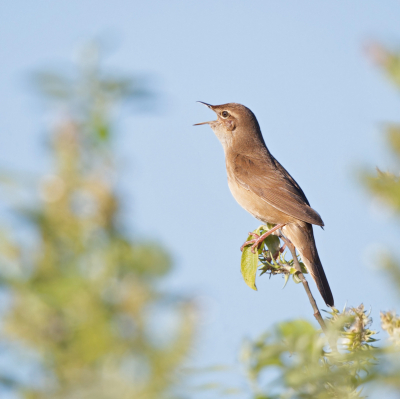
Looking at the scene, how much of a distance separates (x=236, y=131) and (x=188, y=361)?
6200 millimetres

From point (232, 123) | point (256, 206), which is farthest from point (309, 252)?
point (232, 123)

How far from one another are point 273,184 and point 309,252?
118 cm

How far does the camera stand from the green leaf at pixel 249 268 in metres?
3.16

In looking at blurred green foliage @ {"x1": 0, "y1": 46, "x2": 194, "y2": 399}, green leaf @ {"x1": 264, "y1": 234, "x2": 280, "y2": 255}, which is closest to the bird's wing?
green leaf @ {"x1": 264, "y1": 234, "x2": 280, "y2": 255}

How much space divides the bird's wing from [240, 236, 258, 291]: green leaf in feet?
6.08


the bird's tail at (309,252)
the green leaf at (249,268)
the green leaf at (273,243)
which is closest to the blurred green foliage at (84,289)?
the green leaf at (249,268)

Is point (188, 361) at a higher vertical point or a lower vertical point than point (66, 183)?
lower

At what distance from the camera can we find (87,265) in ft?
2.84

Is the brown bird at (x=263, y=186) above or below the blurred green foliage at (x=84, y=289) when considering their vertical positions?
above

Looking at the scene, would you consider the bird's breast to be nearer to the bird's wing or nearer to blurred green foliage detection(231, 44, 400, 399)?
the bird's wing

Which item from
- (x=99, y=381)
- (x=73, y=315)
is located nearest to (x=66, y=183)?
(x=73, y=315)

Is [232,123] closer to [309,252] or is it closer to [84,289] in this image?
[309,252]

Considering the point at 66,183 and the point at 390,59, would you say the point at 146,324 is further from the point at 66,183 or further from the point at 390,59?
the point at 390,59

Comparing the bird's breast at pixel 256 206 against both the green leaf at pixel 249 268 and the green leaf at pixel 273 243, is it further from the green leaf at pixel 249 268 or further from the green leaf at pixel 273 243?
the green leaf at pixel 249 268
